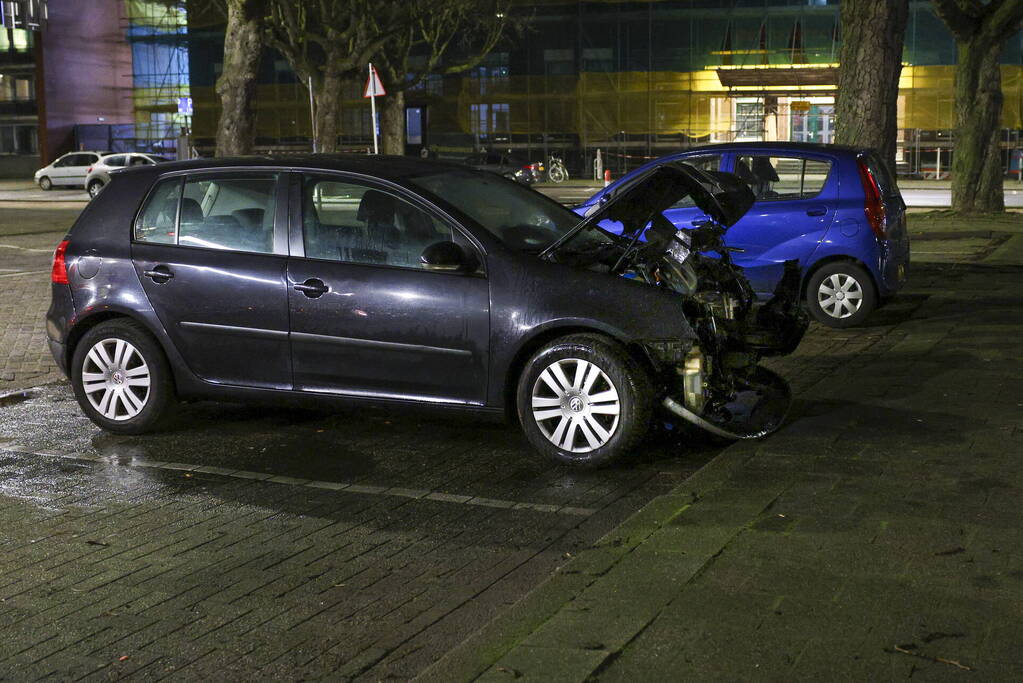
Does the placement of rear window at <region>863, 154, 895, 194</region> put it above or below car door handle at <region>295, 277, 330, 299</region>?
above

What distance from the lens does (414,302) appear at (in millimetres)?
7027

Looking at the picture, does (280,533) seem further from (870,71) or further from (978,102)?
(978,102)

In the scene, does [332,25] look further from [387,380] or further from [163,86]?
[387,380]

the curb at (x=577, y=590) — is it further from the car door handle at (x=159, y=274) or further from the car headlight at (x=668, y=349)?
the car door handle at (x=159, y=274)

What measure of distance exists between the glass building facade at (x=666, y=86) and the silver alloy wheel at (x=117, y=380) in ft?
138

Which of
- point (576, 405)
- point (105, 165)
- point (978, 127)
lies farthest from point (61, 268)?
point (105, 165)

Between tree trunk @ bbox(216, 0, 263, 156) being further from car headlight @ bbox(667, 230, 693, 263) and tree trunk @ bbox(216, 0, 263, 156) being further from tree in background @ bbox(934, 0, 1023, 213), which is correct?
car headlight @ bbox(667, 230, 693, 263)

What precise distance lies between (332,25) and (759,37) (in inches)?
676

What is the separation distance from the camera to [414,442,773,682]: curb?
3990 mm

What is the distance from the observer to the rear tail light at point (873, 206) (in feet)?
37.2

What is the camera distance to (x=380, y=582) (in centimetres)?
506

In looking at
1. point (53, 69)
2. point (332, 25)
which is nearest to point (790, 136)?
point (332, 25)

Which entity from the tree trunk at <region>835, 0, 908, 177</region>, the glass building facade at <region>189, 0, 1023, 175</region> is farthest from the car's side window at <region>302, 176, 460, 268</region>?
the glass building facade at <region>189, 0, 1023, 175</region>

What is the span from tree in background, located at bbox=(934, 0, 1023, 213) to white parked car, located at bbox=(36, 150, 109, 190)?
103 feet
